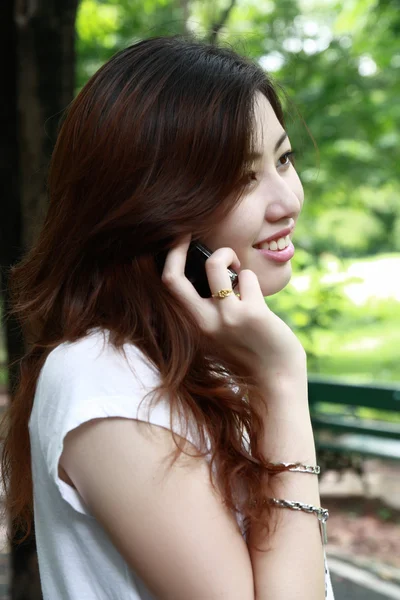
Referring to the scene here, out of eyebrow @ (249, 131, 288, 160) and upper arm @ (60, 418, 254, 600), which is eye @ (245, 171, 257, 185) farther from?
upper arm @ (60, 418, 254, 600)

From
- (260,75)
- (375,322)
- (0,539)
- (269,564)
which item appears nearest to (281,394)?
(269,564)

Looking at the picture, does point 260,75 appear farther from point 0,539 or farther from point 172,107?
point 0,539

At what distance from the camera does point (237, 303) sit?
150 cm

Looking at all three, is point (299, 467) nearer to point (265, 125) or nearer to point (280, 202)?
point (280, 202)

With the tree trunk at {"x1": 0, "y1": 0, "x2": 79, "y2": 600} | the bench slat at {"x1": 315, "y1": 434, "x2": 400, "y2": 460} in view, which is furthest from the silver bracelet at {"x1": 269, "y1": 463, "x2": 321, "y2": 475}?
the bench slat at {"x1": 315, "y1": 434, "x2": 400, "y2": 460}

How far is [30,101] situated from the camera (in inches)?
129

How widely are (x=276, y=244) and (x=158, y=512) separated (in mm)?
687

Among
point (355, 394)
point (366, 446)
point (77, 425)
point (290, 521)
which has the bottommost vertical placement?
point (366, 446)

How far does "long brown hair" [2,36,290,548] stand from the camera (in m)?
1.48

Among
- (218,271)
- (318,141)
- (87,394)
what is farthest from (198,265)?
(318,141)

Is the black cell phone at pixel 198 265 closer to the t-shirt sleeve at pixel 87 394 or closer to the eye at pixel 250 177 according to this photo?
the eye at pixel 250 177

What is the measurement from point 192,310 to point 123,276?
→ 164 mm

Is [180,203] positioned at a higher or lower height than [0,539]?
higher

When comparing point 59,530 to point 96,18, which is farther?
point 96,18
